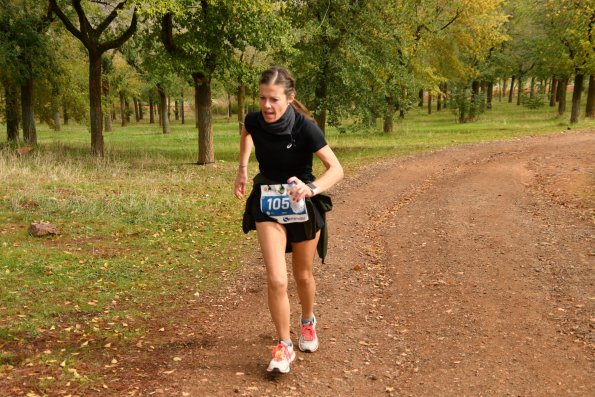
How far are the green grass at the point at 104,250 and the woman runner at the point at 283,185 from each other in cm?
178

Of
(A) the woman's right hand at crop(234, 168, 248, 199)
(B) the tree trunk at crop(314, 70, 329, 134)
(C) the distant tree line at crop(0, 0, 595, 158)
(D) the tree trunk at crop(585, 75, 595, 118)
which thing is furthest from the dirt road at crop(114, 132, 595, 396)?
(D) the tree trunk at crop(585, 75, 595, 118)

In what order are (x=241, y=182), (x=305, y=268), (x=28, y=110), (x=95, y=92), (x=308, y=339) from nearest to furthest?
(x=305, y=268) < (x=241, y=182) < (x=308, y=339) < (x=95, y=92) < (x=28, y=110)

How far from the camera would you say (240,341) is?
4898 millimetres

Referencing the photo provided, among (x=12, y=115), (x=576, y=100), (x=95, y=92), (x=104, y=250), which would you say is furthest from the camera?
(x=576, y=100)

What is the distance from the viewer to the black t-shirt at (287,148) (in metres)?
3.96

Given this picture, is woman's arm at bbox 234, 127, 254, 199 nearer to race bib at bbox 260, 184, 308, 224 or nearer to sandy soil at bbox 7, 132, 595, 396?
race bib at bbox 260, 184, 308, 224

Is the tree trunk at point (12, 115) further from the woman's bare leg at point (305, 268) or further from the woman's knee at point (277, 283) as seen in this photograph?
the woman's knee at point (277, 283)

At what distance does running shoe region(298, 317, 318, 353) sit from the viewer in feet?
15.2

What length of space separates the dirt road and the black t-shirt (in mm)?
1628

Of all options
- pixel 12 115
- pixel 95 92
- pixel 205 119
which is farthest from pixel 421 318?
pixel 12 115

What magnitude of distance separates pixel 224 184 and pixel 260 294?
26.8 ft

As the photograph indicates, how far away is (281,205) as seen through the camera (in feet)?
12.9

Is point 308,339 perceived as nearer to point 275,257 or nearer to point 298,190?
point 275,257

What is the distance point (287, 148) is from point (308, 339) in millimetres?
1763
